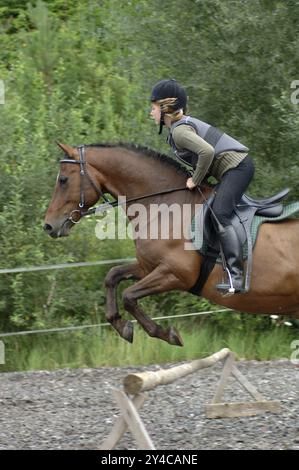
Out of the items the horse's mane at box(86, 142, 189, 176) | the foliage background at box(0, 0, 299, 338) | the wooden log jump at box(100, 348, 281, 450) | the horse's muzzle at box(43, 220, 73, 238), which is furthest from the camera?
the foliage background at box(0, 0, 299, 338)

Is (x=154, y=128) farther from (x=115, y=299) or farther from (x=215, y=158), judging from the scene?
(x=115, y=299)

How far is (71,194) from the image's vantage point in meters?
7.36

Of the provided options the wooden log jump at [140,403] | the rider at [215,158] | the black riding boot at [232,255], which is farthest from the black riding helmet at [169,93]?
the wooden log jump at [140,403]

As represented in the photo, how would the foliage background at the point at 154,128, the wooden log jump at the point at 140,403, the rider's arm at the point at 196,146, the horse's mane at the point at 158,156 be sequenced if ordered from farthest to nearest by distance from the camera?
the foliage background at the point at 154,128 < the horse's mane at the point at 158,156 < the rider's arm at the point at 196,146 < the wooden log jump at the point at 140,403

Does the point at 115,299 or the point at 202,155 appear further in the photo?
the point at 115,299

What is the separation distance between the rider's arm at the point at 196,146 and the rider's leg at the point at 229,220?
7.8 inches

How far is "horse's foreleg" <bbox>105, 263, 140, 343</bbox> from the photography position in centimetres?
723

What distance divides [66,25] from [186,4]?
640cm

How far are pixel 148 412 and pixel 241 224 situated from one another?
181cm

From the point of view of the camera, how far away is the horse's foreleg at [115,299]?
7.23 m

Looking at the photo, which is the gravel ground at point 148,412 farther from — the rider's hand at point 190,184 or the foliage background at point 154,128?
the rider's hand at point 190,184

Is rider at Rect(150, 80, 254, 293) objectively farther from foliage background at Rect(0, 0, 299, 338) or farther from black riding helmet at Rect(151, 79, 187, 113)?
foliage background at Rect(0, 0, 299, 338)

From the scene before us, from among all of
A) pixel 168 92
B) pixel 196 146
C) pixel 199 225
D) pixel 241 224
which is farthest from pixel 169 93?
pixel 241 224

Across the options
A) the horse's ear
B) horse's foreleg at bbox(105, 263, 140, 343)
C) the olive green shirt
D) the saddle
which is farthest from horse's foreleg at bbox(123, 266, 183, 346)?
the horse's ear
